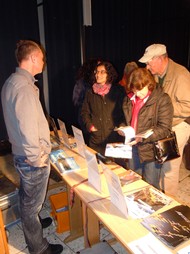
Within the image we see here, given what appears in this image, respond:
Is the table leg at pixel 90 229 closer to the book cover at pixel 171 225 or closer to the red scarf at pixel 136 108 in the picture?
the book cover at pixel 171 225

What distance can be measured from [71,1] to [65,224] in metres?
3.10

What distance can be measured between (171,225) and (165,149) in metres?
0.67

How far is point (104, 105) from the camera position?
203cm

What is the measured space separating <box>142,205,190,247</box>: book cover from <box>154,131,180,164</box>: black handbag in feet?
1.64

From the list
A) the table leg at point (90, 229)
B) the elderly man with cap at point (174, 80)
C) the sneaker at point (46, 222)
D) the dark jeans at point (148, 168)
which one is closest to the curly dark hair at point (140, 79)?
the elderly man with cap at point (174, 80)

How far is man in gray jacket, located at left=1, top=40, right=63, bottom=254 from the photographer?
1.37 metres

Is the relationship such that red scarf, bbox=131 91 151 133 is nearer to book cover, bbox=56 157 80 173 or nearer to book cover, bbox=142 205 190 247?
book cover, bbox=56 157 80 173

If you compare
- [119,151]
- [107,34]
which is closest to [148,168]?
[119,151]

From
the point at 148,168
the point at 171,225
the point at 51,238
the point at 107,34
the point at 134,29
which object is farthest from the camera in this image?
the point at 134,29

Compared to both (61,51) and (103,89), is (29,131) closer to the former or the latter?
(103,89)

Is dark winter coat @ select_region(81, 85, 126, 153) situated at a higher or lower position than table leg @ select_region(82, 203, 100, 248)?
higher

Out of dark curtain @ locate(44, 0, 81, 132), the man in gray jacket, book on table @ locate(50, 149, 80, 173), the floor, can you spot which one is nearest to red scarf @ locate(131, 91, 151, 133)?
book on table @ locate(50, 149, 80, 173)

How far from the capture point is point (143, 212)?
48.6 inches

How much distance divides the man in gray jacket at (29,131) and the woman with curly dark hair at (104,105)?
0.61 metres
